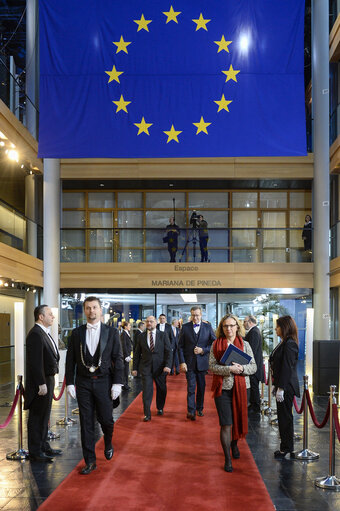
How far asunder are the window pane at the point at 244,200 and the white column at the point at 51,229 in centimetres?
791

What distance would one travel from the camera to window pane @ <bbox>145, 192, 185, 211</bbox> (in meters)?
25.3

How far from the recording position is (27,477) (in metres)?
7.30

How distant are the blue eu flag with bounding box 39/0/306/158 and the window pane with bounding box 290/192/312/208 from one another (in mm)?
14712

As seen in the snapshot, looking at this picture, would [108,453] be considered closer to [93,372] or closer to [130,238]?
[93,372]

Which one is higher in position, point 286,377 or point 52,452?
point 286,377

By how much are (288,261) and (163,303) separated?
4.86 meters

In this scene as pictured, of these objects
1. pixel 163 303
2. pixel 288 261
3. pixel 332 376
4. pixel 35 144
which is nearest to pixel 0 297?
pixel 163 303

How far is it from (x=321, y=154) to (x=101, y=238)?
27.5ft

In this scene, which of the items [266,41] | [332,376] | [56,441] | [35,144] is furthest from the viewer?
[35,144]

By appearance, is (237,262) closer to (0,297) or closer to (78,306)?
(78,306)

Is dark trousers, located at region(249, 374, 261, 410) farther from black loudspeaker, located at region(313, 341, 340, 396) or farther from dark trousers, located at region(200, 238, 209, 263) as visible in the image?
dark trousers, located at region(200, 238, 209, 263)

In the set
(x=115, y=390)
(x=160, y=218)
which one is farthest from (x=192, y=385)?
(x=160, y=218)

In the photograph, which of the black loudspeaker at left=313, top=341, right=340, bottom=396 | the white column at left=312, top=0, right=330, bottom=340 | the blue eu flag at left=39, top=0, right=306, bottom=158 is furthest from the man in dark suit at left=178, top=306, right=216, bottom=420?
the white column at left=312, top=0, right=330, bottom=340

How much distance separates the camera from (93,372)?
748 cm
